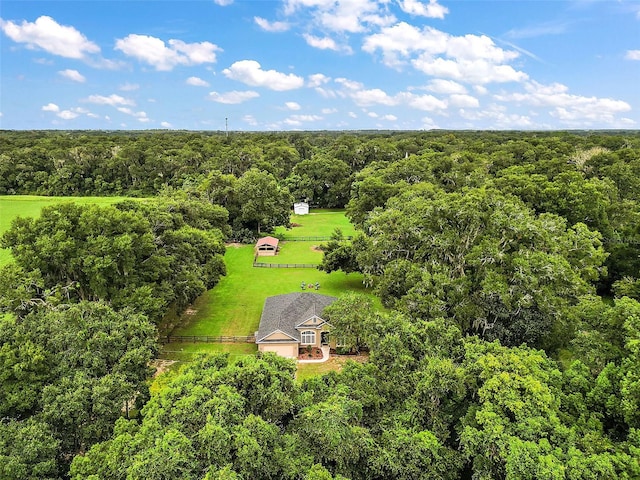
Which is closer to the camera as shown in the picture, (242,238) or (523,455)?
(523,455)

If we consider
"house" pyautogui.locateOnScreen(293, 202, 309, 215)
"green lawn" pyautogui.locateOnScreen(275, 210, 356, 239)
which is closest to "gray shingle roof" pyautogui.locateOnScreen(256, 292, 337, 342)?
"green lawn" pyautogui.locateOnScreen(275, 210, 356, 239)

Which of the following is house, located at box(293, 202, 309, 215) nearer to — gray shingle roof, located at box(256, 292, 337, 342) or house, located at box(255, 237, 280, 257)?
house, located at box(255, 237, 280, 257)

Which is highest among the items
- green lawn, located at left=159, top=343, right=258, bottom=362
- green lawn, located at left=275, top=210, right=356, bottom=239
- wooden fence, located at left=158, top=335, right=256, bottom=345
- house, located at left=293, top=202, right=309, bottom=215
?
house, located at left=293, top=202, right=309, bottom=215

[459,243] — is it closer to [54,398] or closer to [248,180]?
[54,398]

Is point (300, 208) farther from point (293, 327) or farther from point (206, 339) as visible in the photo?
point (293, 327)

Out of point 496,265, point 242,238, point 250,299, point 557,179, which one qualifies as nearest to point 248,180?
point 242,238

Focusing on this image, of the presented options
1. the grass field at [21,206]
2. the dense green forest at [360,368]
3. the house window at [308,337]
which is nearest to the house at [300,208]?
the grass field at [21,206]
